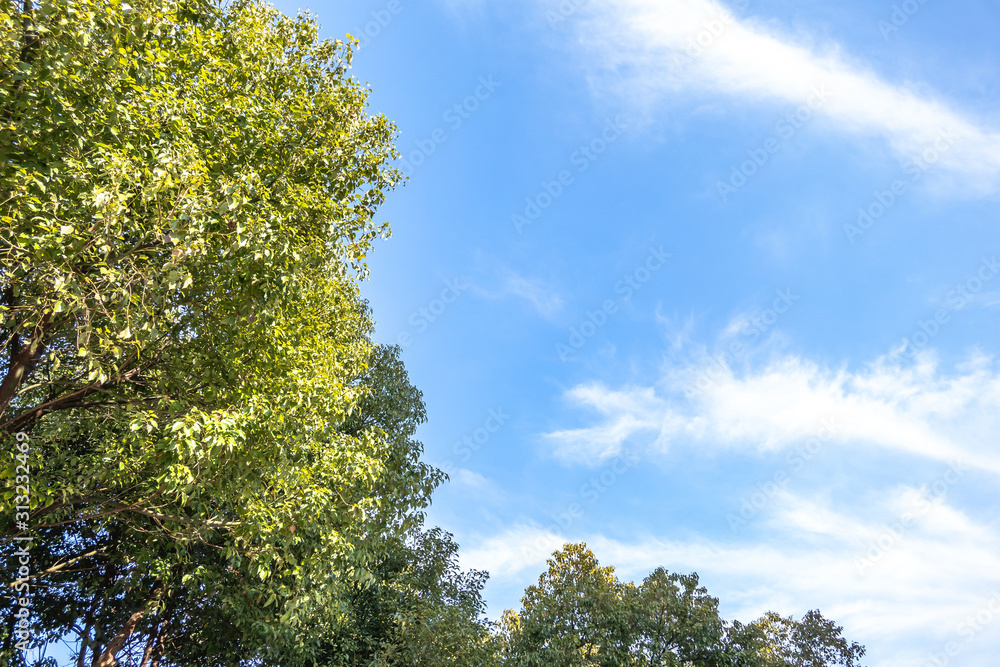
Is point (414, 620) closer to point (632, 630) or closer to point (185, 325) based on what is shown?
point (632, 630)

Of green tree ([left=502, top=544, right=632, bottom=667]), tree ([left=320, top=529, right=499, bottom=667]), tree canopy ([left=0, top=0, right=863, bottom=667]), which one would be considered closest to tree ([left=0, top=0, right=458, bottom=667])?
tree canopy ([left=0, top=0, right=863, bottom=667])

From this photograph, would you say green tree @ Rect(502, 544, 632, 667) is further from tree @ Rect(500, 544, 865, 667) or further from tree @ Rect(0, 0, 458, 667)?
tree @ Rect(0, 0, 458, 667)

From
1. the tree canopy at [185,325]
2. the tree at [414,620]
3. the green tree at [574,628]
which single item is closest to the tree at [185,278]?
the tree canopy at [185,325]

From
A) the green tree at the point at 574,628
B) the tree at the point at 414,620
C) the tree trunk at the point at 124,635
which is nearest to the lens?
the tree trunk at the point at 124,635

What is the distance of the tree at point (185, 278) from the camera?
22.5 ft

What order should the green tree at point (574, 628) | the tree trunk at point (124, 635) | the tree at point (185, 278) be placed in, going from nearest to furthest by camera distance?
the tree at point (185, 278) → the tree trunk at point (124, 635) → the green tree at point (574, 628)

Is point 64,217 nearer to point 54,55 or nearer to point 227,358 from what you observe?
point 54,55

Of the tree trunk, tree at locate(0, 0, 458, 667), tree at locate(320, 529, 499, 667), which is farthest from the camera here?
tree at locate(320, 529, 499, 667)

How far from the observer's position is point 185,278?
7594 millimetres

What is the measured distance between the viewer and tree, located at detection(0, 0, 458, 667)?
685 centimetres

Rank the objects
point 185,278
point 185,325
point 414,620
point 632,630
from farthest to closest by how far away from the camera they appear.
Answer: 1. point 632,630
2. point 414,620
3. point 185,325
4. point 185,278

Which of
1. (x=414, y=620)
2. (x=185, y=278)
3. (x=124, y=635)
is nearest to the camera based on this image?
(x=185, y=278)

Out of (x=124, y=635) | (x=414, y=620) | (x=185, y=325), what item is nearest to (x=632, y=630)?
(x=414, y=620)

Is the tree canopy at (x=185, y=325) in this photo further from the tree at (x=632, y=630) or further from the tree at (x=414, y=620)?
the tree at (x=632, y=630)
